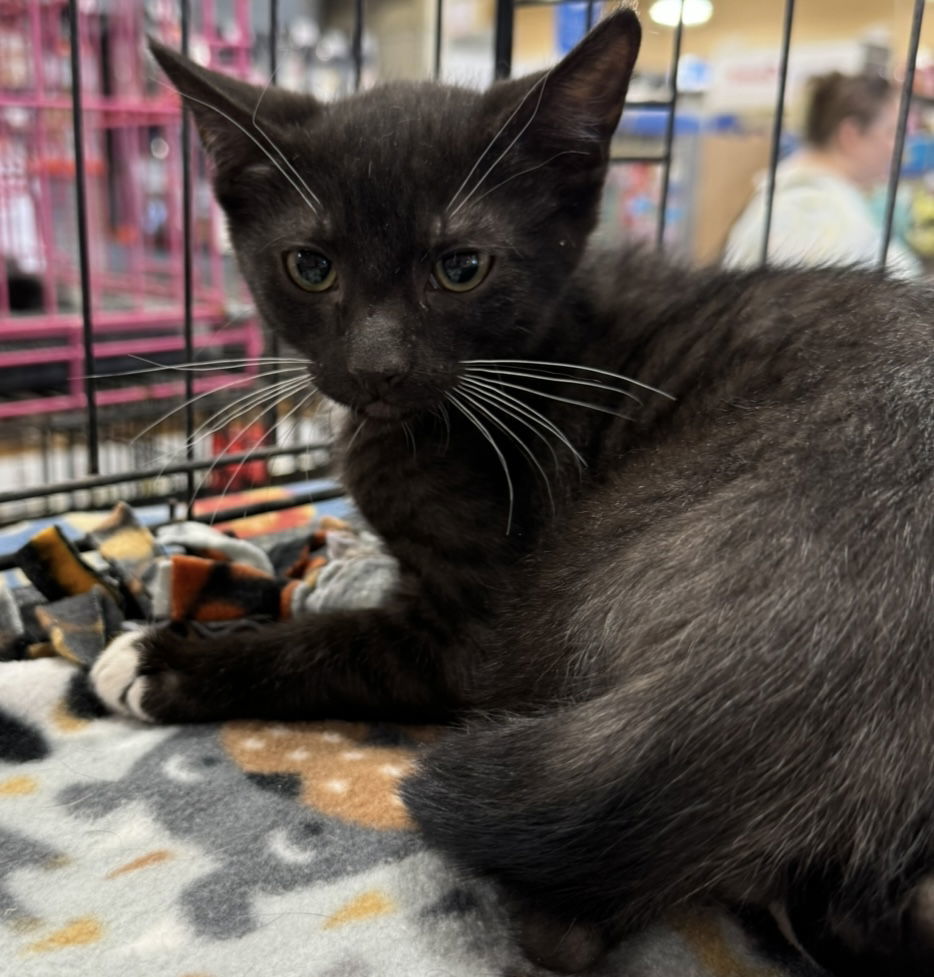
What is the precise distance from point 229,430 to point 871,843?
1.83 metres

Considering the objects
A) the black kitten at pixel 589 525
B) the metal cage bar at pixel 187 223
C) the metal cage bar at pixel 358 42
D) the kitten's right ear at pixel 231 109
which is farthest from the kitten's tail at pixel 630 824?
the metal cage bar at pixel 358 42

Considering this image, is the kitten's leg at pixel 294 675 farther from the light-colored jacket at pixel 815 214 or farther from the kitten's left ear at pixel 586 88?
the light-colored jacket at pixel 815 214

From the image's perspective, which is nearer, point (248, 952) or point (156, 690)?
point (248, 952)

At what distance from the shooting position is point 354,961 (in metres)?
0.76

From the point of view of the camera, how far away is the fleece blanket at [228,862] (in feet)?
2.51

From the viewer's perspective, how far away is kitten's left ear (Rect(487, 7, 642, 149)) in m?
1.01

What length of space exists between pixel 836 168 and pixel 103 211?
264 centimetres

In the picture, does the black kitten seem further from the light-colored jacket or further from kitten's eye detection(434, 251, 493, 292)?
the light-colored jacket

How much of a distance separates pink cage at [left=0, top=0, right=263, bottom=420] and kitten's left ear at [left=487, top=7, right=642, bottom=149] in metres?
1.37

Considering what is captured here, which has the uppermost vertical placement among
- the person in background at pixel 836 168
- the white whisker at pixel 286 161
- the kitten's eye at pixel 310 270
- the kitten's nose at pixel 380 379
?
the person in background at pixel 836 168

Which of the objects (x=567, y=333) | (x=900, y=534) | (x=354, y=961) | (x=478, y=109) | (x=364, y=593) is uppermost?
(x=478, y=109)

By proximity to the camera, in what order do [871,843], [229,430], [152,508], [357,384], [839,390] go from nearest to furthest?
[871,843] → [839,390] → [357,384] → [152,508] → [229,430]

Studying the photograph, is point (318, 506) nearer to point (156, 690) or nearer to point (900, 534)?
point (156, 690)

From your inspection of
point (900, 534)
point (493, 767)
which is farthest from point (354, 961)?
point (900, 534)
